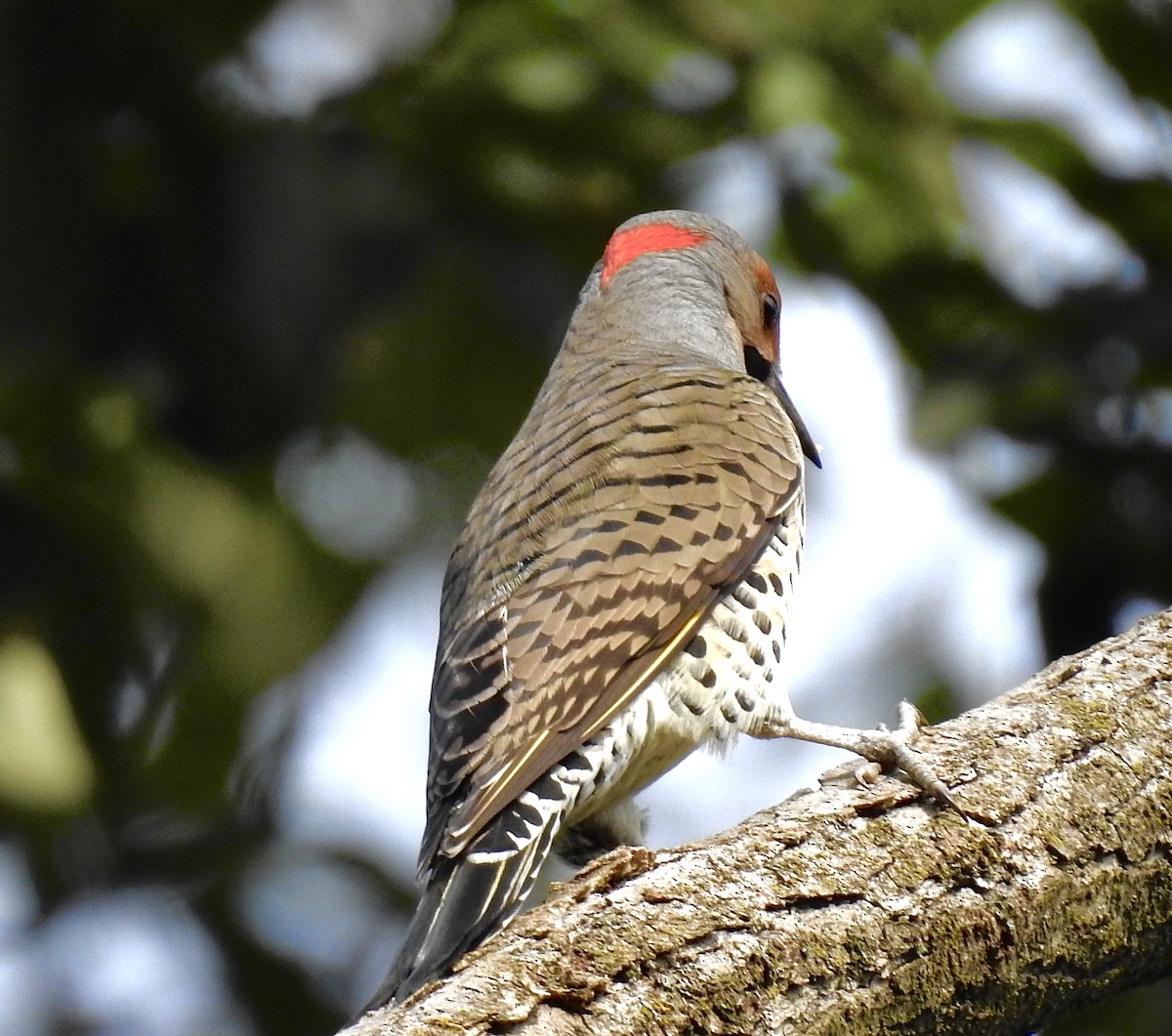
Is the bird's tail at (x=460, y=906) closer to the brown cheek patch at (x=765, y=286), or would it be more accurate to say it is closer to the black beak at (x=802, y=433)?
the black beak at (x=802, y=433)

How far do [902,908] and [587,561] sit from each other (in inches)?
53.5

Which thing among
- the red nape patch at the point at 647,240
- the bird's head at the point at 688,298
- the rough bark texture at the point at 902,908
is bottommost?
the rough bark texture at the point at 902,908

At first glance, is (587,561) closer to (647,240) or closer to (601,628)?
(601,628)

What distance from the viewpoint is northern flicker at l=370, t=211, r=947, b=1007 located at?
131 inches

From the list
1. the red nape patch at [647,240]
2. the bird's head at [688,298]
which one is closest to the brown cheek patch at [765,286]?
the bird's head at [688,298]

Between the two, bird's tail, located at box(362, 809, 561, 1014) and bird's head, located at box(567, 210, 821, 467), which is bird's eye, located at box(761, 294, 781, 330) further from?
bird's tail, located at box(362, 809, 561, 1014)

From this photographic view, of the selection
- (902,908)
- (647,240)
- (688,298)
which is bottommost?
(902,908)

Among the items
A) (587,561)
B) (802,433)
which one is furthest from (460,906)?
(802,433)

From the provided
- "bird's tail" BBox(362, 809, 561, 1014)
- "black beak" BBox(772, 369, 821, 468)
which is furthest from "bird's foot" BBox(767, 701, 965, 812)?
"black beak" BBox(772, 369, 821, 468)

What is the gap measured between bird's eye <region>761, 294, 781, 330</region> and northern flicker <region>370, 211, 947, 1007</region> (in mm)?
757

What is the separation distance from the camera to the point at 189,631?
557cm

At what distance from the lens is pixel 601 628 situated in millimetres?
3762

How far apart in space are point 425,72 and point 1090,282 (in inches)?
94.5

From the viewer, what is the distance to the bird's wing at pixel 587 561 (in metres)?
3.54
